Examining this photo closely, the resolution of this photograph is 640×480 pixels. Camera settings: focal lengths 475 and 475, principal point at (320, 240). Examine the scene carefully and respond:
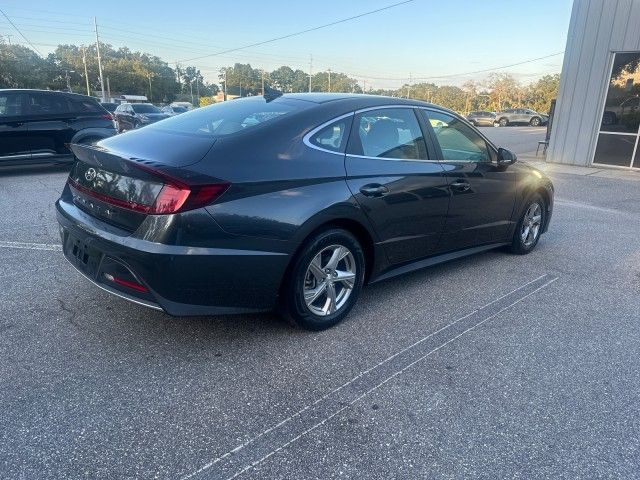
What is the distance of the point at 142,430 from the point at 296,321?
121 cm

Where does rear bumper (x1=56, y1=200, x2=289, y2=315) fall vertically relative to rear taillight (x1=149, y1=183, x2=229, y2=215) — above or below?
below

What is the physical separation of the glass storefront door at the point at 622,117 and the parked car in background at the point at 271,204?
1125 cm

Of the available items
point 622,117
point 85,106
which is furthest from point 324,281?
point 622,117

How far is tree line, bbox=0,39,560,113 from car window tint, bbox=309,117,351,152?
54414 mm

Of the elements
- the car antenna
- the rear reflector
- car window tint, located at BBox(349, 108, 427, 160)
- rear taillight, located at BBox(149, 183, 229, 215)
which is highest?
the car antenna

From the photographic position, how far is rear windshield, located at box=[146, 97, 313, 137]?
324 centimetres

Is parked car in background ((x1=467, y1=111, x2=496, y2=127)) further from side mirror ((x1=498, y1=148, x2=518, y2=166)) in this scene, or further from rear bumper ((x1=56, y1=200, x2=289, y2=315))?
rear bumper ((x1=56, y1=200, x2=289, y2=315))

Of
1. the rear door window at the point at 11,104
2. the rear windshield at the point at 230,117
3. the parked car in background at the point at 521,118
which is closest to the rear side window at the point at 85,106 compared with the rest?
the rear door window at the point at 11,104

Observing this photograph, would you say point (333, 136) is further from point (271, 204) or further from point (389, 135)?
point (271, 204)

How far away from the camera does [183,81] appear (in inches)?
4345

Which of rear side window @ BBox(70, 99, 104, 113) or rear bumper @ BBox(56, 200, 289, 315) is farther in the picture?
rear side window @ BBox(70, 99, 104, 113)

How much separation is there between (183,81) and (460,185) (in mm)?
117057

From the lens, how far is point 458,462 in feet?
7.15

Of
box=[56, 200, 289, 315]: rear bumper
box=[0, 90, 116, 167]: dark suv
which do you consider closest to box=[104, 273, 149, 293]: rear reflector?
box=[56, 200, 289, 315]: rear bumper
